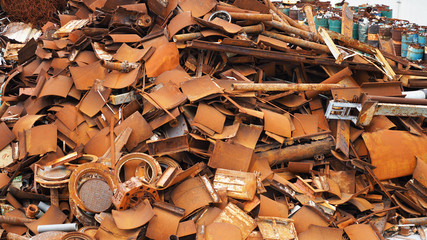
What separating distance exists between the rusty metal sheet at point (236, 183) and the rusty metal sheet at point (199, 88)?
1.00 m

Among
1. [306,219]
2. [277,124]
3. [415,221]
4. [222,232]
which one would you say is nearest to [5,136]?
[222,232]

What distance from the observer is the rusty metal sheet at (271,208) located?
4.76 metres

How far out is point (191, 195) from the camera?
183 inches

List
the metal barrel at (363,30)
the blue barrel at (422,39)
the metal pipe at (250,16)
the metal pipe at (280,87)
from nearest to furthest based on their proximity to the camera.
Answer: the metal pipe at (280,87), the metal pipe at (250,16), the blue barrel at (422,39), the metal barrel at (363,30)

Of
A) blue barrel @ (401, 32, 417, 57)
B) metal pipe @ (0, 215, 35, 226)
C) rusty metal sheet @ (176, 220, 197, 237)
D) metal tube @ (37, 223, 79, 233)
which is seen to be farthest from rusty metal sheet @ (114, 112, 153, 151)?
blue barrel @ (401, 32, 417, 57)

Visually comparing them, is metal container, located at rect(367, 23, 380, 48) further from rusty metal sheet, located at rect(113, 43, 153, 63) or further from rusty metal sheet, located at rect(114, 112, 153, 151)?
rusty metal sheet, located at rect(114, 112, 153, 151)

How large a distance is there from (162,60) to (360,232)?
3455 mm

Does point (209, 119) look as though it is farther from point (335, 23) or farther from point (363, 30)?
point (363, 30)

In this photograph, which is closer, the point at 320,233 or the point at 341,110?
the point at 320,233

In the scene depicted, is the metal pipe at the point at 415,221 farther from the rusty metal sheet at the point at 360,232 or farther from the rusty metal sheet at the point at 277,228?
the rusty metal sheet at the point at 277,228

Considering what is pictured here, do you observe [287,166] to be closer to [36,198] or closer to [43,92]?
[36,198]

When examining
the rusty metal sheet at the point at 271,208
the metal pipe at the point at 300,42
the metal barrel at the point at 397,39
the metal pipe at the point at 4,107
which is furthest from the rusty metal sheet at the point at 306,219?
the metal barrel at the point at 397,39

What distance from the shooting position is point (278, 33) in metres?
6.75

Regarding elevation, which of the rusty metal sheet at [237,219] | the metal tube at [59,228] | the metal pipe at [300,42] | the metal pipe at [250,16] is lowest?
the rusty metal sheet at [237,219]
